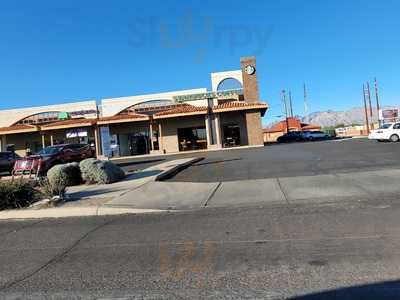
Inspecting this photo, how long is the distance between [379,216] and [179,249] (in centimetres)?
386

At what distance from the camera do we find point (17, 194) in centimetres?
1173

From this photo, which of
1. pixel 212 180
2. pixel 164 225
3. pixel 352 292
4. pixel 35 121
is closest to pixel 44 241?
pixel 164 225

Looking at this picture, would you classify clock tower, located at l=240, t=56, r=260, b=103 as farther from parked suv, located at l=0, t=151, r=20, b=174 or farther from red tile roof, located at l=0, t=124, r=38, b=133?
parked suv, located at l=0, t=151, r=20, b=174

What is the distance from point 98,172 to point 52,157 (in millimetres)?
9475

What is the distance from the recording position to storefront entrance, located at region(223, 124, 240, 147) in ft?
145

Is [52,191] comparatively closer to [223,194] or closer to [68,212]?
[68,212]

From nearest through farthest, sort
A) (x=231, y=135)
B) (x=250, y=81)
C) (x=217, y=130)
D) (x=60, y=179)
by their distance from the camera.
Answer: (x=60, y=179)
(x=217, y=130)
(x=231, y=135)
(x=250, y=81)

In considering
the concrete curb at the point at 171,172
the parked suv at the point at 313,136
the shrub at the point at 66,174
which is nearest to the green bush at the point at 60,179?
the shrub at the point at 66,174

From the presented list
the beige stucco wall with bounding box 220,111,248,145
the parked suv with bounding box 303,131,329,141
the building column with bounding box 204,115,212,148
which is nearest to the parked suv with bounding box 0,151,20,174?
the building column with bounding box 204,115,212,148

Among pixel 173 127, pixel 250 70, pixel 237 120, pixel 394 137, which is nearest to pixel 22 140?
pixel 173 127

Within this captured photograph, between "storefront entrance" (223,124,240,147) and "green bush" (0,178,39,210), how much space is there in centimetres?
3259

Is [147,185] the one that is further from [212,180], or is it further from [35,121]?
[35,121]

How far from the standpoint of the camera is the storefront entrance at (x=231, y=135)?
44.2 meters

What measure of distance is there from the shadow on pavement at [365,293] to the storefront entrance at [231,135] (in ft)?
130
